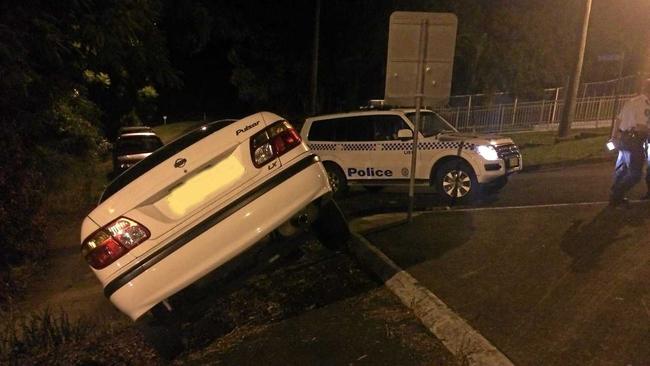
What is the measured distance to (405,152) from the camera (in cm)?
964

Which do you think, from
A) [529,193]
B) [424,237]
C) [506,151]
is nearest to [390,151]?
[506,151]

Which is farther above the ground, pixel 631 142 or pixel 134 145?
pixel 631 142

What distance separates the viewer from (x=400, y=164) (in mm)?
9750

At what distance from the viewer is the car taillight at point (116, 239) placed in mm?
4219

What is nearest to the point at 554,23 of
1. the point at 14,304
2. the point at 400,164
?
the point at 400,164

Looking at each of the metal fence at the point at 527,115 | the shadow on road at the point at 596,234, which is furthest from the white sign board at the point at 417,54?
the metal fence at the point at 527,115

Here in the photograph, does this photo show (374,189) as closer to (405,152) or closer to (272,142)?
(405,152)

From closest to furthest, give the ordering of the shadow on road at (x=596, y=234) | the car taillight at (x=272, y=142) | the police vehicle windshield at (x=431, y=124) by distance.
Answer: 1. the car taillight at (x=272, y=142)
2. the shadow on road at (x=596, y=234)
3. the police vehicle windshield at (x=431, y=124)

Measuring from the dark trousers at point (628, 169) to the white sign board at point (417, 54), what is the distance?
256cm

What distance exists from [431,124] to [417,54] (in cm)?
306

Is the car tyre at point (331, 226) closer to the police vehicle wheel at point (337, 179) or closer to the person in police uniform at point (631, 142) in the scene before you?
the person in police uniform at point (631, 142)

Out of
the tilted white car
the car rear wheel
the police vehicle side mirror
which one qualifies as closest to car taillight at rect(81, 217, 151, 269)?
the tilted white car

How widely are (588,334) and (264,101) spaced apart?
2325 cm

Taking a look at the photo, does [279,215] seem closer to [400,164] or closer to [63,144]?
[400,164]
